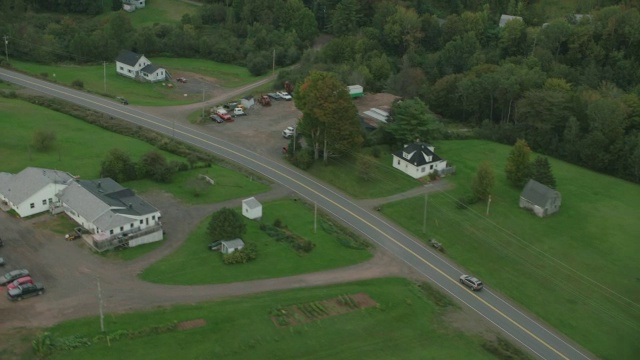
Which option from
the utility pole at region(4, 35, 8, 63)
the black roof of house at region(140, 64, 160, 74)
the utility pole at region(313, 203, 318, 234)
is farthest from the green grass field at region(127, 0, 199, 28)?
the utility pole at region(313, 203, 318, 234)

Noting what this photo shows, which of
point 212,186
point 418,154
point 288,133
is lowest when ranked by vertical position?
point 212,186

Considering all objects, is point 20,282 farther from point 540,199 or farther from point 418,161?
point 540,199

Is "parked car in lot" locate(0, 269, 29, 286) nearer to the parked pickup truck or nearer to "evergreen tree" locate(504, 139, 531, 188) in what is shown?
the parked pickup truck

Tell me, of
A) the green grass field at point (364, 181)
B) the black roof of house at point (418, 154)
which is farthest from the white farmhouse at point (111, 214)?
the black roof of house at point (418, 154)

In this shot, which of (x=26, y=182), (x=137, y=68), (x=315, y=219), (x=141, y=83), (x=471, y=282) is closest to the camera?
(x=471, y=282)

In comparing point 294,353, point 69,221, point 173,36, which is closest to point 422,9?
point 173,36

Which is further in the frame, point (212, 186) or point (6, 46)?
point (6, 46)

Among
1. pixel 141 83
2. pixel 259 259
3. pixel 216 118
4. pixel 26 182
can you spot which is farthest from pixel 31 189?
pixel 141 83

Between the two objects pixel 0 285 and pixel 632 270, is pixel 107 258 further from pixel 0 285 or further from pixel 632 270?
pixel 632 270
